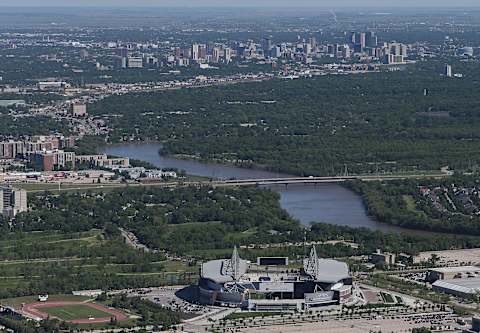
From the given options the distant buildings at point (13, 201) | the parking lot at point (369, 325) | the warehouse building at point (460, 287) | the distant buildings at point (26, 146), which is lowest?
the distant buildings at point (26, 146)

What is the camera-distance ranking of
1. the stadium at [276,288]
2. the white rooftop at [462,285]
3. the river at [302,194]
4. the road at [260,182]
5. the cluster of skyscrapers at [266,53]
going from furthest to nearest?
1. the cluster of skyscrapers at [266,53]
2. the road at [260,182]
3. the river at [302,194]
4. the white rooftop at [462,285]
5. the stadium at [276,288]

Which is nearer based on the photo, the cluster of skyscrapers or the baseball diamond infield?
the baseball diamond infield

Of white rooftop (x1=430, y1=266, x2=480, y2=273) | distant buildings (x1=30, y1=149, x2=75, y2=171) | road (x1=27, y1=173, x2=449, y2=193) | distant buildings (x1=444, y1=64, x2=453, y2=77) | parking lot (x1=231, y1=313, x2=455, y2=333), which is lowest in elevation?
distant buildings (x1=444, y1=64, x2=453, y2=77)

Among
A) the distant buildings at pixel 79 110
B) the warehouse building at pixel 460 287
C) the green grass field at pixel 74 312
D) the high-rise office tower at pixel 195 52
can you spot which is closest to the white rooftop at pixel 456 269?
the warehouse building at pixel 460 287

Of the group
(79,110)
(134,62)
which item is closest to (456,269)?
(79,110)

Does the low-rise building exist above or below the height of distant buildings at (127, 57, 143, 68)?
above

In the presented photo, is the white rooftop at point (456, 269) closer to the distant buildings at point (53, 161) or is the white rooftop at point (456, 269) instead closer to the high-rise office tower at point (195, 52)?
the distant buildings at point (53, 161)

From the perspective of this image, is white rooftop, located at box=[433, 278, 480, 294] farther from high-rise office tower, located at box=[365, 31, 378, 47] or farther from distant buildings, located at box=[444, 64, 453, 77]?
high-rise office tower, located at box=[365, 31, 378, 47]

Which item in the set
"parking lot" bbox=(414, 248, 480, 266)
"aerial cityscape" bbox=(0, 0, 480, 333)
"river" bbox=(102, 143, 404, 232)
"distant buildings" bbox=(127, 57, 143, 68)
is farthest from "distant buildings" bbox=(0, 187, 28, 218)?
"distant buildings" bbox=(127, 57, 143, 68)
